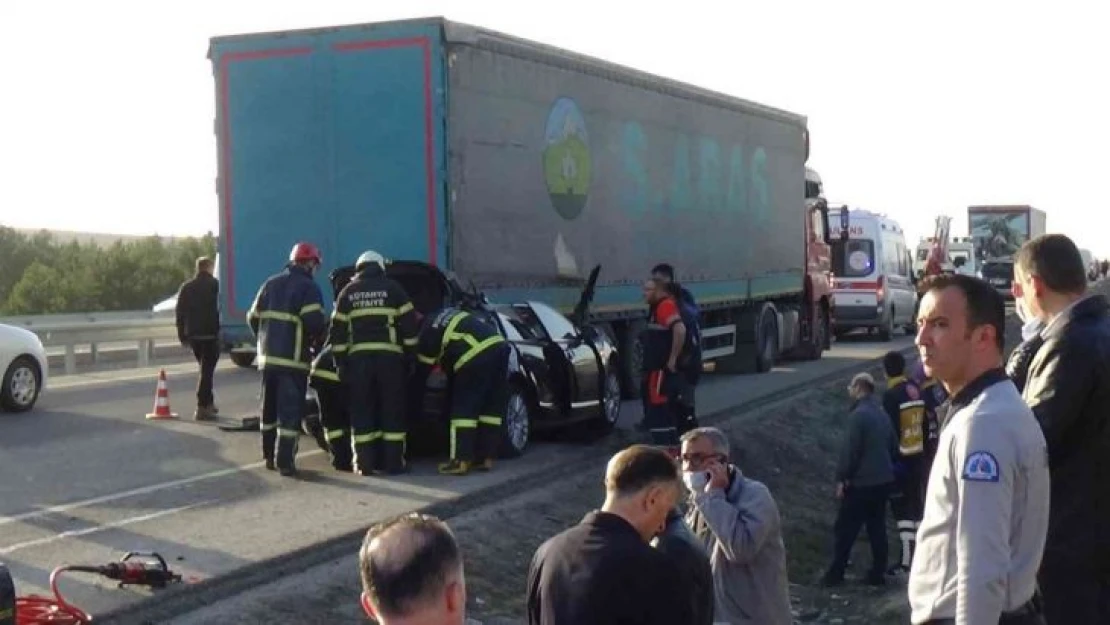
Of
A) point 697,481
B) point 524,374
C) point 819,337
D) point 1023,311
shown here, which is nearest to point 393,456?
point 524,374

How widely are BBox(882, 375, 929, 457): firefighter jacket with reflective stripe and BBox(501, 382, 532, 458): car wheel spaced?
3.20 metres

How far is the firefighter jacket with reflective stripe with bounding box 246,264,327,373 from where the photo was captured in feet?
41.7

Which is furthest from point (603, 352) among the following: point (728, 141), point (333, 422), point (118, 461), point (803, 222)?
point (803, 222)

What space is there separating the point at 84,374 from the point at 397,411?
41.9 feet

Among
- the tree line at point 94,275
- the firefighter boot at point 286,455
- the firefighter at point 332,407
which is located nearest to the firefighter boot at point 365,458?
the firefighter at point 332,407

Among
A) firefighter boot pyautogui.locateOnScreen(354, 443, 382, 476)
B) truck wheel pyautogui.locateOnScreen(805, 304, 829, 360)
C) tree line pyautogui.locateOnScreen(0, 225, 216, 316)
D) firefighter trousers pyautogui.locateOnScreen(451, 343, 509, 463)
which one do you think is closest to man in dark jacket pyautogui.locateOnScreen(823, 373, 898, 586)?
firefighter trousers pyautogui.locateOnScreen(451, 343, 509, 463)

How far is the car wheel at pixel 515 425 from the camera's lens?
1380 cm

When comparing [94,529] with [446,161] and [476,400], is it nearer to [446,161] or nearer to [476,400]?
[476,400]

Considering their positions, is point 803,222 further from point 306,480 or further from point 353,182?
point 306,480

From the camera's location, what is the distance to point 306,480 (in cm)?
1265

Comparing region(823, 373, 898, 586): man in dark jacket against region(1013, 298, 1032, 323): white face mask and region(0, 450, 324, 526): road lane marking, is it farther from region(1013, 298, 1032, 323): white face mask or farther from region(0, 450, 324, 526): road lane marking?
region(1013, 298, 1032, 323): white face mask

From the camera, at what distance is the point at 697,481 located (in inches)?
233

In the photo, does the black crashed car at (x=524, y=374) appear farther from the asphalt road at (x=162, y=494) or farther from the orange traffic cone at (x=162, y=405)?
the orange traffic cone at (x=162, y=405)

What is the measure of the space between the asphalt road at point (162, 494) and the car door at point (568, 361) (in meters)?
0.55
